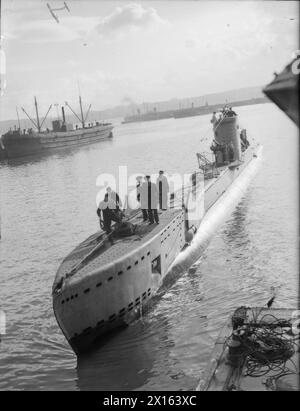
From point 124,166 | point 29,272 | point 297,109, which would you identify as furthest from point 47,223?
point 124,166

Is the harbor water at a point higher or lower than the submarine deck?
lower

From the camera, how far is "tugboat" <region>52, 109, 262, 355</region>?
10812 millimetres

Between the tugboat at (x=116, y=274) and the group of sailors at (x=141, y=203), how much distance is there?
0.35m

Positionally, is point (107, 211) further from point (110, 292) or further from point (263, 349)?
point (263, 349)

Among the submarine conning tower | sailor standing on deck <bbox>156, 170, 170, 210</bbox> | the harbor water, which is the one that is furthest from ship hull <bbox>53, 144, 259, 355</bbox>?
the submarine conning tower

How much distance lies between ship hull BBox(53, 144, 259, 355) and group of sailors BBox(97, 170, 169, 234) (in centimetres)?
76

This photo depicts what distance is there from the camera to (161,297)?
14.1 metres

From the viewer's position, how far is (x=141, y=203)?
15.1 meters

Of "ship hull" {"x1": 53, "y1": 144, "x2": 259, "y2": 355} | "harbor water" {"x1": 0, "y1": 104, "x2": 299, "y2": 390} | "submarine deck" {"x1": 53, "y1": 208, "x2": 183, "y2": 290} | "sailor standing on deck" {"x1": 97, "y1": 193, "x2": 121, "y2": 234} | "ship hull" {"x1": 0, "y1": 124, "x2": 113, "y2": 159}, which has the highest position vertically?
"ship hull" {"x1": 0, "y1": 124, "x2": 113, "y2": 159}

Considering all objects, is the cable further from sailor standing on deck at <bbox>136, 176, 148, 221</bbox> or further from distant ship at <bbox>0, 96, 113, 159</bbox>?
distant ship at <bbox>0, 96, 113, 159</bbox>

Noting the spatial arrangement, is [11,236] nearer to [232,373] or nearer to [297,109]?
[232,373]

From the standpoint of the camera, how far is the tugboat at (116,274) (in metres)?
10.8

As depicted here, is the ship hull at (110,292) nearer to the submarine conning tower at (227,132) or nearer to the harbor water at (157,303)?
the harbor water at (157,303)
